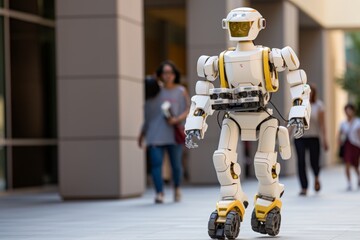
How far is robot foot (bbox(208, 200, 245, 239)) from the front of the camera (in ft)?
31.9

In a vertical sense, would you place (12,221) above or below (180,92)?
below

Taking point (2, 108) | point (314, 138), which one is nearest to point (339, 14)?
point (314, 138)

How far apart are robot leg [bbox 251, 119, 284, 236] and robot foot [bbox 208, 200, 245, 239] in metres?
0.27

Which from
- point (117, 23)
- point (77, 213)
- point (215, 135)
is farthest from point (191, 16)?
point (77, 213)

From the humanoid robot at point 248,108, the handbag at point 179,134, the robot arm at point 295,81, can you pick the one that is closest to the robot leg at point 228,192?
the humanoid robot at point 248,108

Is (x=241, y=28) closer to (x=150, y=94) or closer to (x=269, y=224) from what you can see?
(x=269, y=224)

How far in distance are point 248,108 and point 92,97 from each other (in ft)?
23.6

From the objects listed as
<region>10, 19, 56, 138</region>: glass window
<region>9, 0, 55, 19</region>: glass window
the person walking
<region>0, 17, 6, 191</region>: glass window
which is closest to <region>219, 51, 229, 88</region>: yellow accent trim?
the person walking

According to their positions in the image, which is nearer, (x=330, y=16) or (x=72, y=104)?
(x=72, y=104)

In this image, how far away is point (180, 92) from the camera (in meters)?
16.2

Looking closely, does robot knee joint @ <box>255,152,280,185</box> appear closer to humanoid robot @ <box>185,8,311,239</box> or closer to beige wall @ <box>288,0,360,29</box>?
humanoid robot @ <box>185,8,311,239</box>

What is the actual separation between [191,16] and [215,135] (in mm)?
2653

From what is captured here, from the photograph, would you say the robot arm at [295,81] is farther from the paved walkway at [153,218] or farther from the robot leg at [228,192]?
the paved walkway at [153,218]

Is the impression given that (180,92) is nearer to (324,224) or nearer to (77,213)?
A: (77,213)
